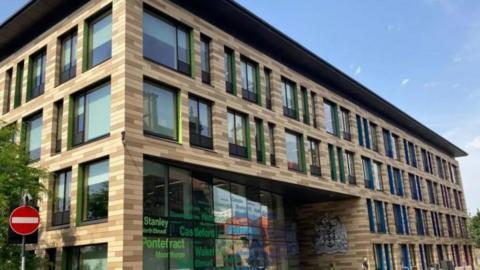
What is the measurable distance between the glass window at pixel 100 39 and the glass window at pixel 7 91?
760cm

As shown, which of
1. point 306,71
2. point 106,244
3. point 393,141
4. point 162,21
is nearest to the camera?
point 106,244

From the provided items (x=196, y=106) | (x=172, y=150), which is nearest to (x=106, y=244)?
(x=172, y=150)

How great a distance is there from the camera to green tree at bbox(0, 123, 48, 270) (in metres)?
17.2

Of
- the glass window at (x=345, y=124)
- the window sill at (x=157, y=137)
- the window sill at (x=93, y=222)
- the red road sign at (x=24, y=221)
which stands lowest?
the red road sign at (x=24, y=221)

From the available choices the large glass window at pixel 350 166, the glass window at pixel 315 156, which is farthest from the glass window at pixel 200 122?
the large glass window at pixel 350 166

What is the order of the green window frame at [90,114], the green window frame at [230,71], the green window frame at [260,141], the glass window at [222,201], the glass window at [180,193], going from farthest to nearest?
the green window frame at [260,141]
the green window frame at [230,71]
the glass window at [222,201]
the glass window at [180,193]
the green window frame at [90,114]

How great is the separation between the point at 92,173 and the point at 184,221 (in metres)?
4.31

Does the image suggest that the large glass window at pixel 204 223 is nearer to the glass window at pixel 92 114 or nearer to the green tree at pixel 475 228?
the glass window at pixel 92 114

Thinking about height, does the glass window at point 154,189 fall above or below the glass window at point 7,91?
below

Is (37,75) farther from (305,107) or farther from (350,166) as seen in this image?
(350,166)

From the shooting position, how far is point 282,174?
26.5 meters

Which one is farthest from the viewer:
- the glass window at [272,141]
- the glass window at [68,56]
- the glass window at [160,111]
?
the glass window at [272,141]

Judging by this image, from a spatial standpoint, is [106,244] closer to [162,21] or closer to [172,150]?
[172,150]

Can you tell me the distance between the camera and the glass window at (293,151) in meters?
28.0
